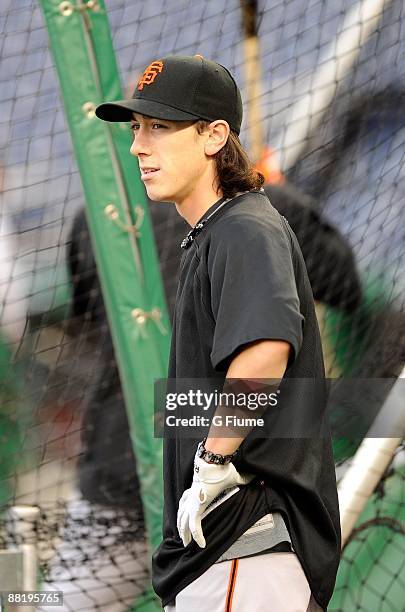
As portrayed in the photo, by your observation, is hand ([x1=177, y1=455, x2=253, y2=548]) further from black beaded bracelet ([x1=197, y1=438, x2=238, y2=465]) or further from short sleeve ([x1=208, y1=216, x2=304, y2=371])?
short sleeve ([x1=208, y1=216, x2=304, y2=371])

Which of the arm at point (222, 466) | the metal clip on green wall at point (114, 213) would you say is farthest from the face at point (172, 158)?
the metal clip on green wall at point (114, 213)

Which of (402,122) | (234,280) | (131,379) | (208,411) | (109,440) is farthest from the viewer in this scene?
(109,440)

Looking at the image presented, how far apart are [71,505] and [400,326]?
1.04 meters

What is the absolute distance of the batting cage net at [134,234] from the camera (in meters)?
2.95

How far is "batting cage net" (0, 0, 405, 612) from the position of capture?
2949 millimetres

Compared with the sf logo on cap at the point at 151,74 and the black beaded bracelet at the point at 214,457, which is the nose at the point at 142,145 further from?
the black beaded bracelet at the point at 214,457

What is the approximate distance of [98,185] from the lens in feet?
9.18

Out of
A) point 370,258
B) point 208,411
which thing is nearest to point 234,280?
point 208,411

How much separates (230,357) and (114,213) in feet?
4.04

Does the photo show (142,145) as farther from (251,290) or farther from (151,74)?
(251,290)

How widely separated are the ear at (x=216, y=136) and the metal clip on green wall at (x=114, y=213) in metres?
0.98

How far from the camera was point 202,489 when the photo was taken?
1663 mm

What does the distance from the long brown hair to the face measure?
0.02 metres

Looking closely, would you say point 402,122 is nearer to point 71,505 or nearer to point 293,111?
point 293,111
